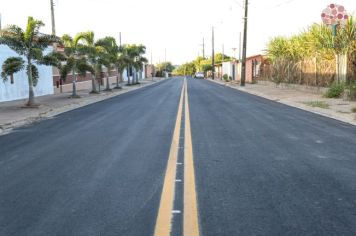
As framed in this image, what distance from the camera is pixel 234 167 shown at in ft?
22.6

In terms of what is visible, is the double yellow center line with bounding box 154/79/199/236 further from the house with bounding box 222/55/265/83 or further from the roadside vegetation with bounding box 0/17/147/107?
the house with bounding box 222/55/265/83

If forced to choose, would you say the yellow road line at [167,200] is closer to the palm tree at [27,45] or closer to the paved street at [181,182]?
the paved street at [181,182]

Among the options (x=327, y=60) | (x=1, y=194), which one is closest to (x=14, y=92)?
(x=327, y=60)

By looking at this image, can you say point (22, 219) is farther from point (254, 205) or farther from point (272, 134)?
point (272, 134)

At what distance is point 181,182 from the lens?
597 centimetres

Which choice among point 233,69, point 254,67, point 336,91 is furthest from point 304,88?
point 233,69

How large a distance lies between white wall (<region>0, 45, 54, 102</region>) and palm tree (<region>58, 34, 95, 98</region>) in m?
2.90

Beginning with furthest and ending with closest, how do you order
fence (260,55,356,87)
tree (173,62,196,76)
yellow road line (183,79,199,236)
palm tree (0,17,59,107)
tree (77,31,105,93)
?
tree (173,62,196,76)
tree (77,31,105,93)
fence (260,55,356,87)
palm tree (0,17,59,107)
yellow road line (183,79,199,236)

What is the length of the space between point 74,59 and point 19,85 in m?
4.08

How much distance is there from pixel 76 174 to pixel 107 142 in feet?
10.2

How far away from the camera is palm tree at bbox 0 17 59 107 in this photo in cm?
2170

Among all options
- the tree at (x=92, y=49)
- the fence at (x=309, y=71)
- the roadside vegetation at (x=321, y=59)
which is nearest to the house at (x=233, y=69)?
the fence at (x=309, y=71)

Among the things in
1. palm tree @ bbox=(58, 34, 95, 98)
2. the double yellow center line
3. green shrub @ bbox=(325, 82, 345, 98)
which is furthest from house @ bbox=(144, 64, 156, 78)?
the double yellow center line

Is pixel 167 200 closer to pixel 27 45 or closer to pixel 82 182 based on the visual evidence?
pixel 82 182
